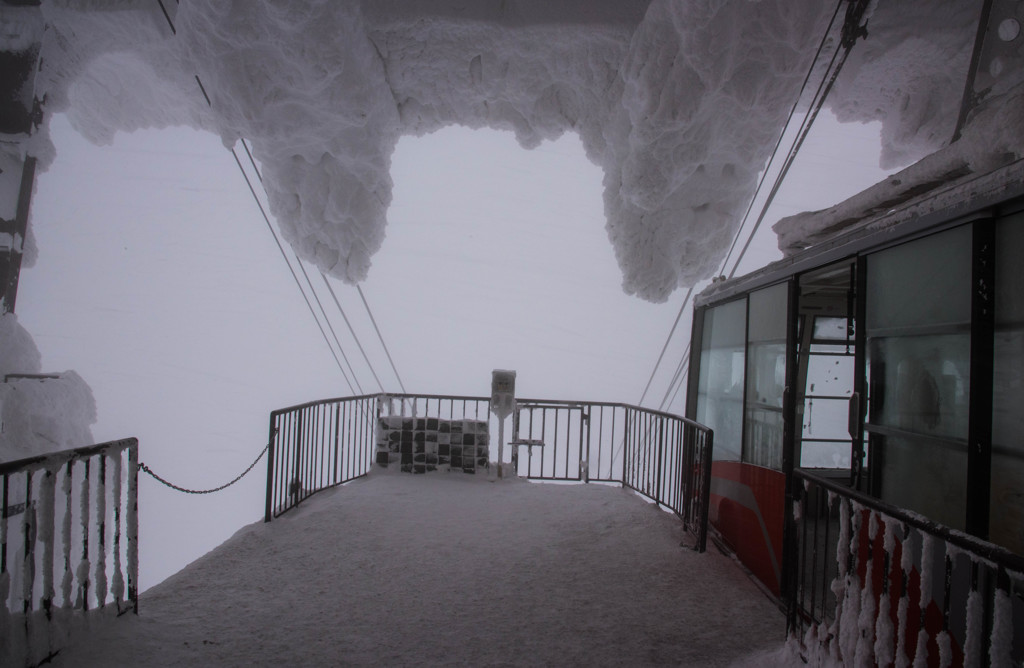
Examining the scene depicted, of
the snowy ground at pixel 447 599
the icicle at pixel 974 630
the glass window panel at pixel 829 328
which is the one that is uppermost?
the glass window panel at pixel 829 328

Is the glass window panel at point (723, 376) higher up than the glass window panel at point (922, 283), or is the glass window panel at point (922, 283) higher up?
the glass window panel at point (922, 283)

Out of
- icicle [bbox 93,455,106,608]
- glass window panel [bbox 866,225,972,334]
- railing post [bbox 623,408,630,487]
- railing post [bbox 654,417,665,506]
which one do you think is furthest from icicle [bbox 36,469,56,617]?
railing post [bbox 623,408,630,487]

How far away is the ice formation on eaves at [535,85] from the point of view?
6277mm

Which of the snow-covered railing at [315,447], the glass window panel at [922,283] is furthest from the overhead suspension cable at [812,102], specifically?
the snow-covered railing at [315,447]

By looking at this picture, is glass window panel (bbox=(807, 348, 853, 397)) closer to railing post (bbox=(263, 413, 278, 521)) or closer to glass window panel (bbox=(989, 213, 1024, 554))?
glass window panel (bbox=(989, 213, 1024, 554))

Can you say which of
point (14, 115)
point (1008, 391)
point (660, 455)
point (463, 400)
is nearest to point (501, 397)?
point (463, 400)

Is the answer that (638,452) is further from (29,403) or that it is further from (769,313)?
(29,403)

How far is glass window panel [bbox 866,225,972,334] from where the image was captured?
2557mm

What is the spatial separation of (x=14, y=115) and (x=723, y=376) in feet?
37.1

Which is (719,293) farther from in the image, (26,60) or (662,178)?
(26,60)

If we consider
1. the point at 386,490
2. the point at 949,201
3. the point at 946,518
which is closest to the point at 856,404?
the point at 946,518

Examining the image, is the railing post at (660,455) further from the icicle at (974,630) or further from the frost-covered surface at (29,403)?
the frost-covered surface at (29,403)

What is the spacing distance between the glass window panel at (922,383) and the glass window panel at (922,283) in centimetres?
12

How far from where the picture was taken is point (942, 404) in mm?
2658
